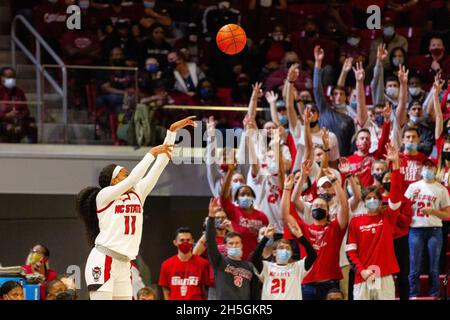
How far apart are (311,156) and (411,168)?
3.80ft

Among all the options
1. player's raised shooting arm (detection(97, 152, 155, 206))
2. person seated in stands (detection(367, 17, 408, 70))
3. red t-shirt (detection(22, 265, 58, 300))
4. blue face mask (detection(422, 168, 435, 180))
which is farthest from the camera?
person seated in stands (detection(367, 17, 408, 70))

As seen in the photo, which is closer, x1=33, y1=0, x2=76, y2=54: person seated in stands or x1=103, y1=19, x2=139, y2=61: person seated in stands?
x1=103, y1=19, x2=139, y2=61: person seated in stands

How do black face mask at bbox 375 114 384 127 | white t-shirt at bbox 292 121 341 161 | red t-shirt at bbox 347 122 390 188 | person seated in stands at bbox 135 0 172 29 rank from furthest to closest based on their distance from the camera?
1. person seated in stands at bbox 135 0 172 29
2. black face mask at bbox 375 114 384 127
3. white t-shirt at bbox 292 121 341 161
4. red t-shirt at bbox 347 122 390 188

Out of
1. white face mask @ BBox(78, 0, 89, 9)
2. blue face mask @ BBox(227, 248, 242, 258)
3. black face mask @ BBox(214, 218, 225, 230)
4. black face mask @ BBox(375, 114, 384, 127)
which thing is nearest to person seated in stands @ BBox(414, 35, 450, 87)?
black face mask @ BBox(375, 114, 384, 127)

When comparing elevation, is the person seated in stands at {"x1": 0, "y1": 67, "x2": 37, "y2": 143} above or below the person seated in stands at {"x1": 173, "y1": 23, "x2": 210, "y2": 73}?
below

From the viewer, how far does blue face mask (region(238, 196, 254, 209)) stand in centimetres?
1381

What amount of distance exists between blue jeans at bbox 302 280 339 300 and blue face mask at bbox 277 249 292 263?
52 cm

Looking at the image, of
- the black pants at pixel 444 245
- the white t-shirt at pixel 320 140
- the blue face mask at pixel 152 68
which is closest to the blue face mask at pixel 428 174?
the black pants at pixel 444 245

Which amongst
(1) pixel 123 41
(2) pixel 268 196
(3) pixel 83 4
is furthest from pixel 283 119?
(3) pixel 83 4

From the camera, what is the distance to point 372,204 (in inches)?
520

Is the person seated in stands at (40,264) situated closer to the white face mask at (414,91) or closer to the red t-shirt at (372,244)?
the red t-shirt at (372,244)

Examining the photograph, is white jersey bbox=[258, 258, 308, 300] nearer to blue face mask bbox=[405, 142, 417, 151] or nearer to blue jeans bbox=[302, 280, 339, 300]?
blue jeans bbox=[302, 280, 339, 300]

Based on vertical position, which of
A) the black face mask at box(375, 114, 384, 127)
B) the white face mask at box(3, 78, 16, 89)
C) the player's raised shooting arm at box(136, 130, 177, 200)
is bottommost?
the player's raised shooting arm at box(136, 130, 177, 200)
